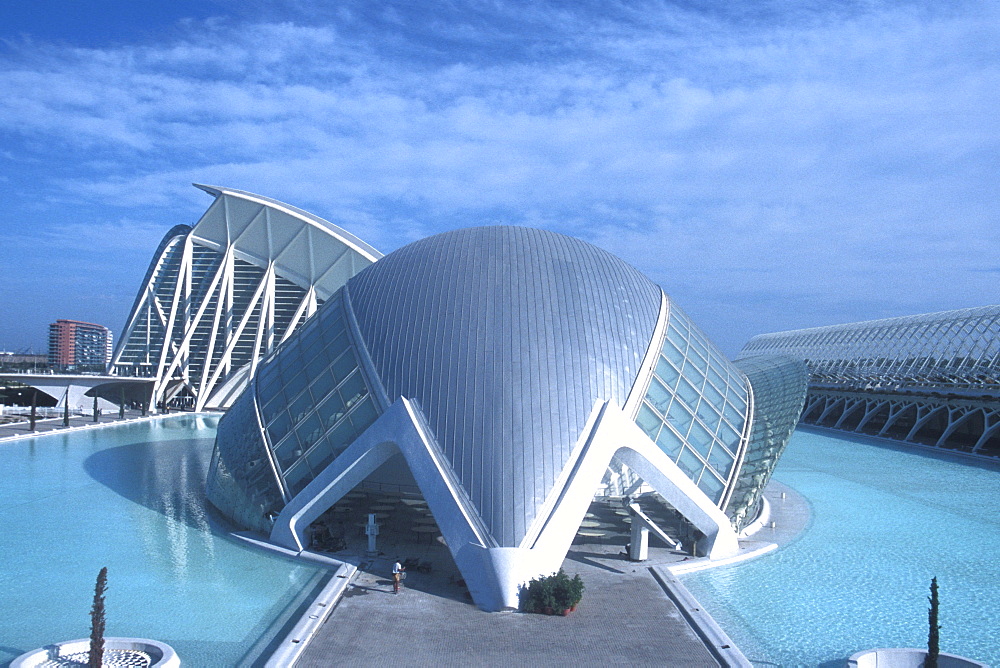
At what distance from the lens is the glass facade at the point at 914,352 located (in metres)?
60.3

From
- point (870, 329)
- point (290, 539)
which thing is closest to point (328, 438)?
point (290, 539)

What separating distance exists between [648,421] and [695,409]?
239 cm

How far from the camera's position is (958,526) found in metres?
25.8

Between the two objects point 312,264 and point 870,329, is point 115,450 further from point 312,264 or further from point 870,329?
point 870,329

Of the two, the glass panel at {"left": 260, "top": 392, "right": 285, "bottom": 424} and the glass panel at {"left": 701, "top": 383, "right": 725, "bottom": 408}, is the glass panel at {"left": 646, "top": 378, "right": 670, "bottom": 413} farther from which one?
the glass panel at {"left": 260, "top": 392, "right": 285, "bottom": 424}

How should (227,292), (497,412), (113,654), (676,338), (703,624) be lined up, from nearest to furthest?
(113,654) → (703,624) → (497,412) → (676,338) → (227,292)

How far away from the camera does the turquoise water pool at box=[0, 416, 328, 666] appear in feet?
46.8

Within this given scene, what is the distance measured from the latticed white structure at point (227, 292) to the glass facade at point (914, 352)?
4483cm

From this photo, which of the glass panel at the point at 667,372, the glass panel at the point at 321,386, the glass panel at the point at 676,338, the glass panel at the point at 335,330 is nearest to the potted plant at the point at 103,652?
the glass panel at the point at 321,386

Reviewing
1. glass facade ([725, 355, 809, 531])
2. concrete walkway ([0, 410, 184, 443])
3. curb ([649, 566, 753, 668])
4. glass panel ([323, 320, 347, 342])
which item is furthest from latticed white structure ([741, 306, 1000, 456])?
concrete walkway ([0, 410, 184, 443])

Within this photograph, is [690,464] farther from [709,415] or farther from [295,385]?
[295,385]

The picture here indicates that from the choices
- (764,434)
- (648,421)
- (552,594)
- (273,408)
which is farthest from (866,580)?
(273,408)

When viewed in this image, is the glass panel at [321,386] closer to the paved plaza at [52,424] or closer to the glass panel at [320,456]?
the glass panel at [320,456]

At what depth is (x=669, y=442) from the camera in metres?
20.0
